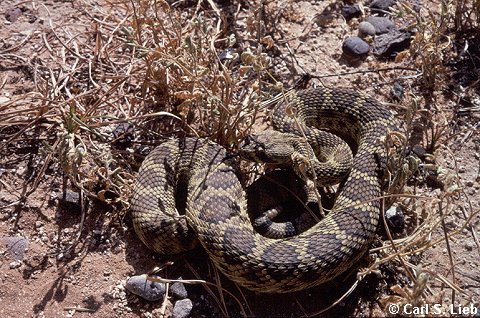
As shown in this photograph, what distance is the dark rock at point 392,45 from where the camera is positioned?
6.56m

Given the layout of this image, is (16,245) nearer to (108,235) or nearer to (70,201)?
(70,201)

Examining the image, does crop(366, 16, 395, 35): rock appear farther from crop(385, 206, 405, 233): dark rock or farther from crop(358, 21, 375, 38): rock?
crop(385, 206, 405, 233): dark rock

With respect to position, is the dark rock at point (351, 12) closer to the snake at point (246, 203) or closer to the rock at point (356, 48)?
the rock at point (356, 48)

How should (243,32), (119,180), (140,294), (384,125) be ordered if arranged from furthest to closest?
(243,32), (384,125), (119,180), (140,294)

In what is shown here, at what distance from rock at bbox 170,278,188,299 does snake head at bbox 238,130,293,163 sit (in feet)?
4.13

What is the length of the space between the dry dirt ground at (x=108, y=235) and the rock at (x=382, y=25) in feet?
1.23

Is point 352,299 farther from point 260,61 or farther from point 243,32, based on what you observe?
point 243,32

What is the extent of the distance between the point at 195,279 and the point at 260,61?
1922 mm

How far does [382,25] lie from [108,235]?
376 cm

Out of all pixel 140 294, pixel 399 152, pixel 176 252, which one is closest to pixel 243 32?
pixel 399 152

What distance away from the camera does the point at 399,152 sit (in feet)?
17.8

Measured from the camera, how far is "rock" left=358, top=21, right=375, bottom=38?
21.9 ft

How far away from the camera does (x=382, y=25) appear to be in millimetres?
6695

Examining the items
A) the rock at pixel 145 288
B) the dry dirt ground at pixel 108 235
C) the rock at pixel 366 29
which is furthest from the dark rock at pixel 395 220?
the rock at pixel 366 29
